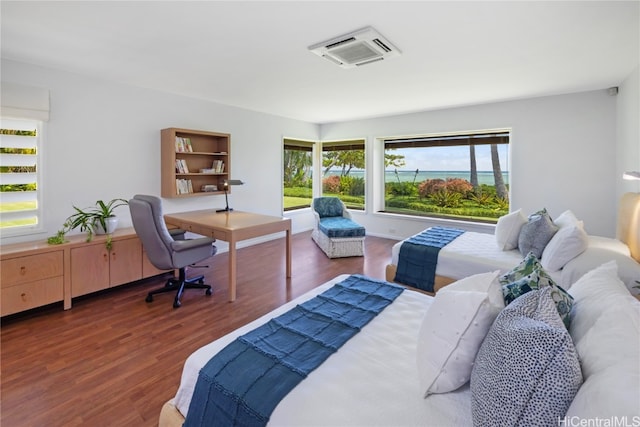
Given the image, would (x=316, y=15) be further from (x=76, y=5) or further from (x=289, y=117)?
(x=289, y=117)

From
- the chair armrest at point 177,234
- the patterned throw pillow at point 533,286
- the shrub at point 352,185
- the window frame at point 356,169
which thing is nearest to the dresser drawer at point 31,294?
the chair armrest at point 177,234

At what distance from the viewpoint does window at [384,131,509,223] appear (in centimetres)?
514

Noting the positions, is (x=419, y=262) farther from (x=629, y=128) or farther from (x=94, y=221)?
(x=94, y=221)

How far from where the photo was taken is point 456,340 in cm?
113

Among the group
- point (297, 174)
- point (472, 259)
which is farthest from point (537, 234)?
point (297, 174)

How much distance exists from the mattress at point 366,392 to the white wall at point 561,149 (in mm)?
4128

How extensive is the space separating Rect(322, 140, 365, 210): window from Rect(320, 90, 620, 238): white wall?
1.97 m

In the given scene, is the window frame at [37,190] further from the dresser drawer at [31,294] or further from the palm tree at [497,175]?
the palm tree at [497,175]

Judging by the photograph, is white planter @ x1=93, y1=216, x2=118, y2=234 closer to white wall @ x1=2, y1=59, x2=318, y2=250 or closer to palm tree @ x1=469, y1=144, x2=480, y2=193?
white wall @ x1=2, y1=59, x2=318, y2=250

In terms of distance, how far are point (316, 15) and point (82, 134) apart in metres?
3.08

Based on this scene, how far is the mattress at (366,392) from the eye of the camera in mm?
1019

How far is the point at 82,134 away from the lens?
350 centimetres

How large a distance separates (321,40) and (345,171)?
4409mm

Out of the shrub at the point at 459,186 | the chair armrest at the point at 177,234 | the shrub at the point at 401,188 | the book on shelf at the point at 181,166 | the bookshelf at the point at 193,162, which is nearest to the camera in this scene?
the chair armrest at the point at 177,234
